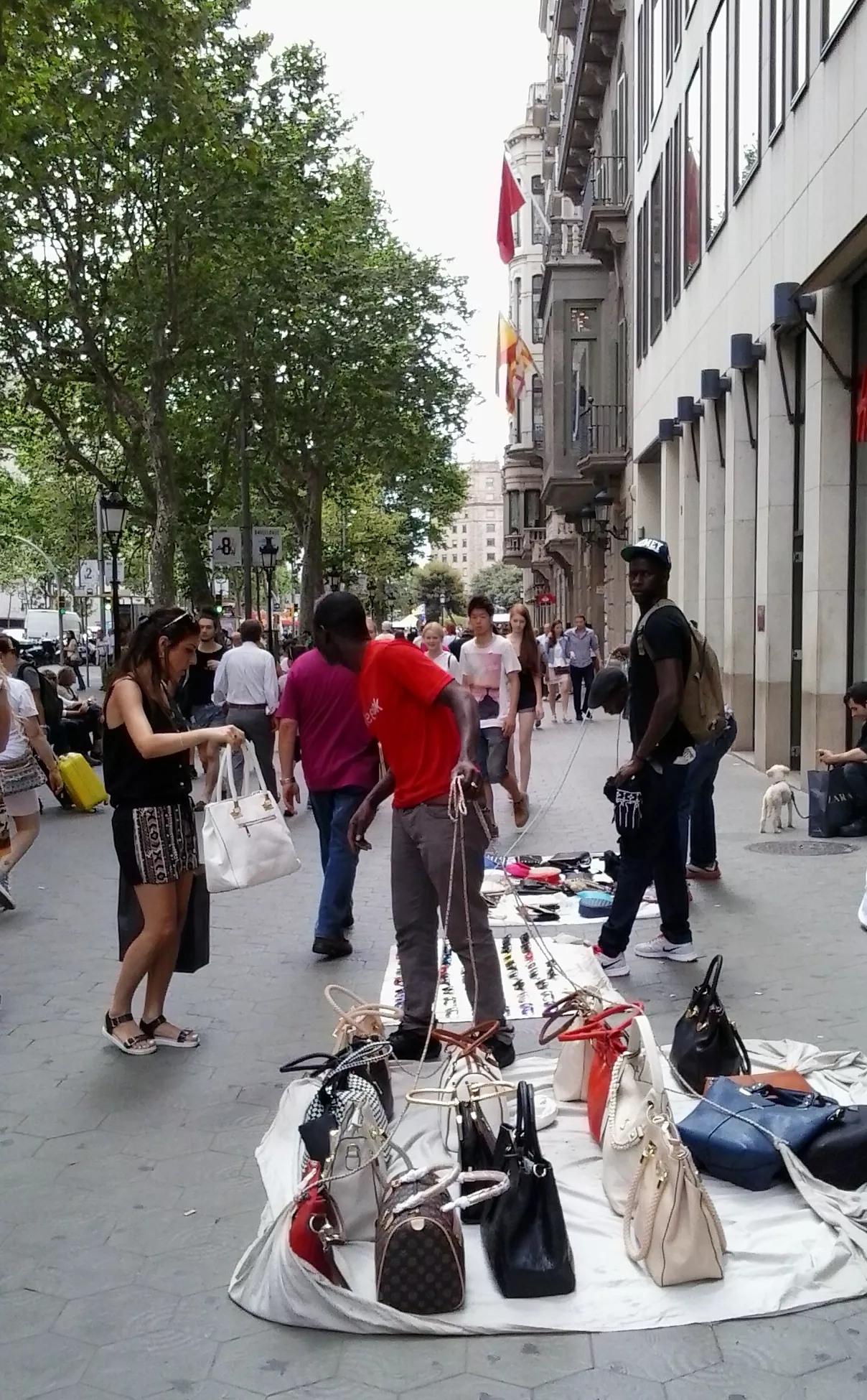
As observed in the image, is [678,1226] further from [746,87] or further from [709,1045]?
[746,87]

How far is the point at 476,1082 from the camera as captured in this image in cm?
424

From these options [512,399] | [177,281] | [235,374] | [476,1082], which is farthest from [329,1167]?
[512,399]

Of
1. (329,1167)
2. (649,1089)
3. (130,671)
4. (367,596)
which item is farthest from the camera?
(367,596)

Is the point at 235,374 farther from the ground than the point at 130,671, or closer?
farther from the ground

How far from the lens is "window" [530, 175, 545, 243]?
63562mm

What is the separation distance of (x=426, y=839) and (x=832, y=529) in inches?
338

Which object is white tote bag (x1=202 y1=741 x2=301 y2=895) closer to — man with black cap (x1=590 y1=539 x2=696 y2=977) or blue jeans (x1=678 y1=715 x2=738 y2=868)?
man with black cap (x1=590 y1=539 x2=696 y2=977)

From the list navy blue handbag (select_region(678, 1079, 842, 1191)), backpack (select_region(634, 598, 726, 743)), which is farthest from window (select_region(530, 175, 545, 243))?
navy blue handbag (select_region(678, 1079, 842, 1191))

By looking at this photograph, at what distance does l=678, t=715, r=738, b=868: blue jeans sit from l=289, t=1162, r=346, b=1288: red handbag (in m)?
4.13

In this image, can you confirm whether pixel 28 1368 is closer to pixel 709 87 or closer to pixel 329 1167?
pixel 329 1167

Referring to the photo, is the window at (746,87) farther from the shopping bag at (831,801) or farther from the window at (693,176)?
the shopping bag at (831,801)

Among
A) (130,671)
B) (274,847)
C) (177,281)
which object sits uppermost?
(177,281)

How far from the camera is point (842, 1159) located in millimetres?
4125

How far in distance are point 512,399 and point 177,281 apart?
16.6m
